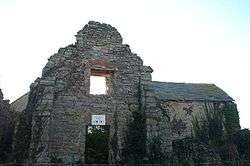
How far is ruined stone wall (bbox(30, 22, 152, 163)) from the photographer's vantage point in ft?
40.7

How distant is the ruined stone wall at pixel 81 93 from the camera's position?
1241 centimetres

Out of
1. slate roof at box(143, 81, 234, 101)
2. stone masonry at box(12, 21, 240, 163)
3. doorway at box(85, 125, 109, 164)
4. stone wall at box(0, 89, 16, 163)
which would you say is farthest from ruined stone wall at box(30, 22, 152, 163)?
slate roof at box(143, 81, 234, 101)

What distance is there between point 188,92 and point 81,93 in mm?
13786

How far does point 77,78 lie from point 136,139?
397cm

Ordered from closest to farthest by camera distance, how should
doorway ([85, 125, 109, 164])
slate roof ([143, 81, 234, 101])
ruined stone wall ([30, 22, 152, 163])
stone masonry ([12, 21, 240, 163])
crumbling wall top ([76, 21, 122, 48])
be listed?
ruined stone wall ([30, 22, 152, 163]) < stone masonry ([12, 21, 240, 163]) < crumbling wall top ([76, 21, 122, 48]) < doorway ([85, 125, 109, 164]) < slate roof ([143, 81, 234, 101])

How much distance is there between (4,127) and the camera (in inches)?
750

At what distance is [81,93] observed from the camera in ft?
44.4

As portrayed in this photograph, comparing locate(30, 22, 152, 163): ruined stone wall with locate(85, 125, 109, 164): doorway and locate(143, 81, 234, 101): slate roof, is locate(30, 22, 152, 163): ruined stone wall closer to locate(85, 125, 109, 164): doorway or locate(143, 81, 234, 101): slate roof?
locate(85, 125, 109, 164): doorway

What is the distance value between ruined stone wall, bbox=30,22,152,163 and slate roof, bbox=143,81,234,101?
872 cm

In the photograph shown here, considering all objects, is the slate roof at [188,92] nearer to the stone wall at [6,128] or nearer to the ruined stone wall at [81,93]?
the ruined stone wall at [81,93]

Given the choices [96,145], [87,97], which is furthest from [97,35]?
[96,145]

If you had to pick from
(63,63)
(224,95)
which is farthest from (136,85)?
(224,95)

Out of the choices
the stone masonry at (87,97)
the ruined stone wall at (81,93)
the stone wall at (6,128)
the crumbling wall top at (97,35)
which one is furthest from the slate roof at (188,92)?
the stone wall at (6,128)

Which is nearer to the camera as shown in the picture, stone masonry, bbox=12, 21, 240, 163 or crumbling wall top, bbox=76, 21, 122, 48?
stone masonry, bbox=12, 21, 240, 163
